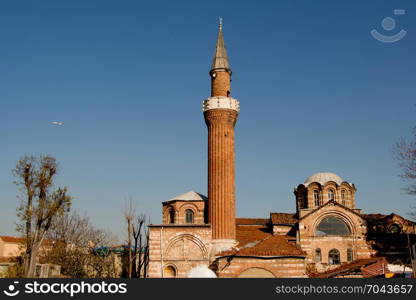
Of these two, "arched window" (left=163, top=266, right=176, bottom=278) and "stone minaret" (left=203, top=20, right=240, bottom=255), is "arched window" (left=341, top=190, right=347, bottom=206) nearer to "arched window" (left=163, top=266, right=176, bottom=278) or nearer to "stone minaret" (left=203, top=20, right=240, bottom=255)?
"stone minaret" (left=203, top=20, right=240, bottom=255)

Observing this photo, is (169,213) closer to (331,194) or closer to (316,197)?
(316,197)

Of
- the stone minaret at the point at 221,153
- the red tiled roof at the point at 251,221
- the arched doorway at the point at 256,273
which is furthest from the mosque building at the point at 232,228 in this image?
the arched doorway at the point at 256,273

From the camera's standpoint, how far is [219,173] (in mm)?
30859

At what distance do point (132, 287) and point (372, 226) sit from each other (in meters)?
30.0

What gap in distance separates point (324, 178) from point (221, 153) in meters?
9.93

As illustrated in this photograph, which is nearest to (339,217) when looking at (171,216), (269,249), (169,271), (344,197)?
(344,197)

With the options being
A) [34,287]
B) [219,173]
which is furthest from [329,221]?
[34,287]

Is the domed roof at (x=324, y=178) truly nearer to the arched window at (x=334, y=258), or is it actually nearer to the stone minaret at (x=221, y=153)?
the arched window at (x=334, y=258)

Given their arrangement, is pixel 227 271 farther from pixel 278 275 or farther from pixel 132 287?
pixel 132 287

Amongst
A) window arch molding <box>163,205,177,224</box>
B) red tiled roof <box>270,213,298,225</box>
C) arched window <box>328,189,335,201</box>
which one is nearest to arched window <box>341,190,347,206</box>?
arched window <box>328,189,335,201</box>

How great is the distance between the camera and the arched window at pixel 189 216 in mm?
32312

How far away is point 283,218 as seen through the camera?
1404 inches

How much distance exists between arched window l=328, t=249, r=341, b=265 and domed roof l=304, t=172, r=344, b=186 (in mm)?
5743

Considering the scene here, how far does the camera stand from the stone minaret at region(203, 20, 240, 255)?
99.1 ft
